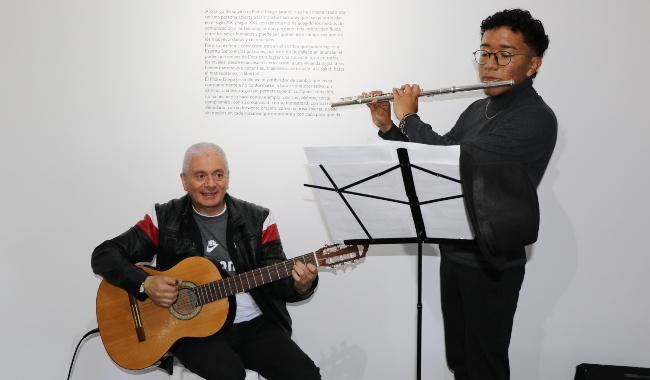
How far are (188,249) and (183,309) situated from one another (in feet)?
0.79

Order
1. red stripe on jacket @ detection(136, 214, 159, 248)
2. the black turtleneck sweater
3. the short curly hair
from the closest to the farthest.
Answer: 1. the black turtleneck sweater
2. the short curly hair
3. red stripe on jacket @ detection(136, 214, 159, 248)

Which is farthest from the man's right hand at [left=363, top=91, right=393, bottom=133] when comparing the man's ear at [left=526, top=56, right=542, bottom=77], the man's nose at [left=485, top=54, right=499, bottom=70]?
the man's ear at [left=526, top=56, right=542, bottom=77]

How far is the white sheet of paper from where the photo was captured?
1.99 metres

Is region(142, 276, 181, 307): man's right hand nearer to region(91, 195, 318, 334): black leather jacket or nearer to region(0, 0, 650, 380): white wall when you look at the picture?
region(91, 195, 318, 334): black leather jacket

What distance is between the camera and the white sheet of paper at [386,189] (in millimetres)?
1991

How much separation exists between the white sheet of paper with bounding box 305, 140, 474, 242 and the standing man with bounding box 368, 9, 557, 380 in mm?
267

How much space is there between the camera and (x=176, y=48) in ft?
10.5

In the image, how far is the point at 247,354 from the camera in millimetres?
2621

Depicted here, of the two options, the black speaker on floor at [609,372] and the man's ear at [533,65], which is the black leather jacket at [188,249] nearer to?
the man's ear at [533,65]

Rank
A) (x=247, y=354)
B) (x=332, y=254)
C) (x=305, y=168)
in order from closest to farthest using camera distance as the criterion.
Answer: (x=332, y=254), (x=247, y=354), (x=305, y=168)

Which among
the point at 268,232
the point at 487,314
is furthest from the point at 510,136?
the point at 268,232

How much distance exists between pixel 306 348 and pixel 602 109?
180cm

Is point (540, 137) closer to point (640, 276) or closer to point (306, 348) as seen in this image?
point (640, 276)

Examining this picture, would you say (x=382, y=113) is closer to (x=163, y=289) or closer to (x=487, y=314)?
(x=487, y=314)
